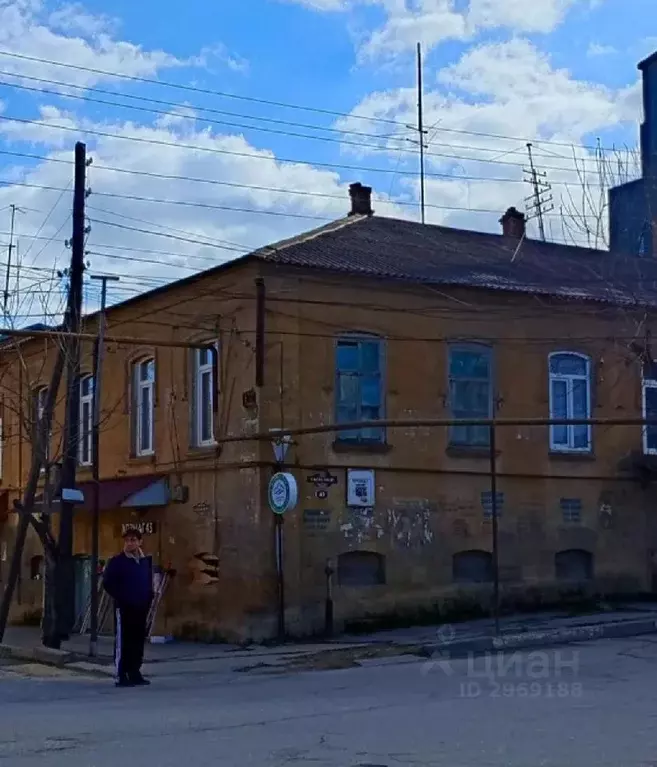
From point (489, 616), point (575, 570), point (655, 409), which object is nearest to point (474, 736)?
point (489, 616)

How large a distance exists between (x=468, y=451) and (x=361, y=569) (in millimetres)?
3012

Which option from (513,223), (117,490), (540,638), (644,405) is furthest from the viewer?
(513,223)

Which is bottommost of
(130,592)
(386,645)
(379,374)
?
(386,645)

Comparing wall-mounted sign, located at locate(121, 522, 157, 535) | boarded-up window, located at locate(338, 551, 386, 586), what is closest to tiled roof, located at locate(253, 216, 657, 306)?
boarded-up window, located at locate(338, 551, 386, 586)

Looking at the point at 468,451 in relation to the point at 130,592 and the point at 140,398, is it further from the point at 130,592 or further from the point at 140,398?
the point at 130,592

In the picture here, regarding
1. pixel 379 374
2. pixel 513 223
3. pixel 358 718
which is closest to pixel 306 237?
pixel 379 374

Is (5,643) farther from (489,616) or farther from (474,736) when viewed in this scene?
(474,736)

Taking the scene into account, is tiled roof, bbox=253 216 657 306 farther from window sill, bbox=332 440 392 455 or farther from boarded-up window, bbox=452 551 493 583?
boarded-up window, bbox=452 551 493 583

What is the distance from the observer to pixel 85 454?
27.4 m

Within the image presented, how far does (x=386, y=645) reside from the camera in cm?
1866

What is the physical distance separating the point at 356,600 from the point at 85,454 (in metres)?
8.91

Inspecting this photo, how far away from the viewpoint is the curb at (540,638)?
58.7ft

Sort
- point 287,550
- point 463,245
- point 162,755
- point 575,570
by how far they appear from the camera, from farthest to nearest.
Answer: point 463,245 < point 575,570 < point 287,550 < point 162,755

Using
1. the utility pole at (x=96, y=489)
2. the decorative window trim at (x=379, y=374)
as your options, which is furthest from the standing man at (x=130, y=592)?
the decorative window trim at (x=379, y=374)
